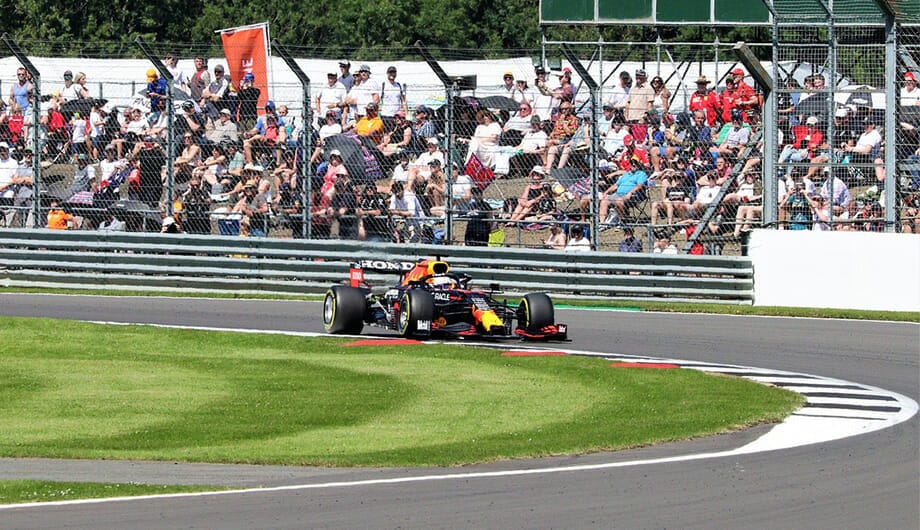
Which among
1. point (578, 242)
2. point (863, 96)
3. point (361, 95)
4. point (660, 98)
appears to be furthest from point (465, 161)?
point (863, 96)

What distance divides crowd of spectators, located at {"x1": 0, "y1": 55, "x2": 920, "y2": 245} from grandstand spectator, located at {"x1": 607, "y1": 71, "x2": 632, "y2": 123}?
0.05 m

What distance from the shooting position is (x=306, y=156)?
2134 centimetres

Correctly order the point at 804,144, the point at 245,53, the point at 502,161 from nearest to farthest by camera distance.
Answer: the point at 804,144 → the point at 502,161 → the point at 245,53

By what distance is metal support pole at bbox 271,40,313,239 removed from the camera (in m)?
21.2

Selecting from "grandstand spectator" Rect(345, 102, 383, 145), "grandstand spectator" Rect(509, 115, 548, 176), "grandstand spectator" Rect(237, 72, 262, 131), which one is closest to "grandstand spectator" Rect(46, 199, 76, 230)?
"grandstand spectator" Rect(237, 72, 262, 131)

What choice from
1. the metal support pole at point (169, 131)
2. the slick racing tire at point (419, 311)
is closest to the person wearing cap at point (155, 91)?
the metal support pole at point (169, 131)

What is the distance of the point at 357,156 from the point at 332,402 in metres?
9.61

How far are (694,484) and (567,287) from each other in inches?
477

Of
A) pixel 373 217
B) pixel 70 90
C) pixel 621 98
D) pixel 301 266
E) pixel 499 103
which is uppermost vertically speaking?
pixel 70 90

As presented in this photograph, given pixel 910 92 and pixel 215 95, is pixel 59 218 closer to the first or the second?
pixel 215 95

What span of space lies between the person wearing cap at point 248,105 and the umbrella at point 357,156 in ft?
3.82

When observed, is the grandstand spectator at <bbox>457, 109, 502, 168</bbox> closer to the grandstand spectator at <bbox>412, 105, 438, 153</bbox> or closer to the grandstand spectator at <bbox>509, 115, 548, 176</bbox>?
the grandstand spectator at <bbox>509, 115, 548, 176</bbox>

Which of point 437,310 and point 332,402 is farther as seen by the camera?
point 437,310

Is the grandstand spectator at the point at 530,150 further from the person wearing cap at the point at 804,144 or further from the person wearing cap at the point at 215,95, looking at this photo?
→ the person wearing cap at the point at 215,95
